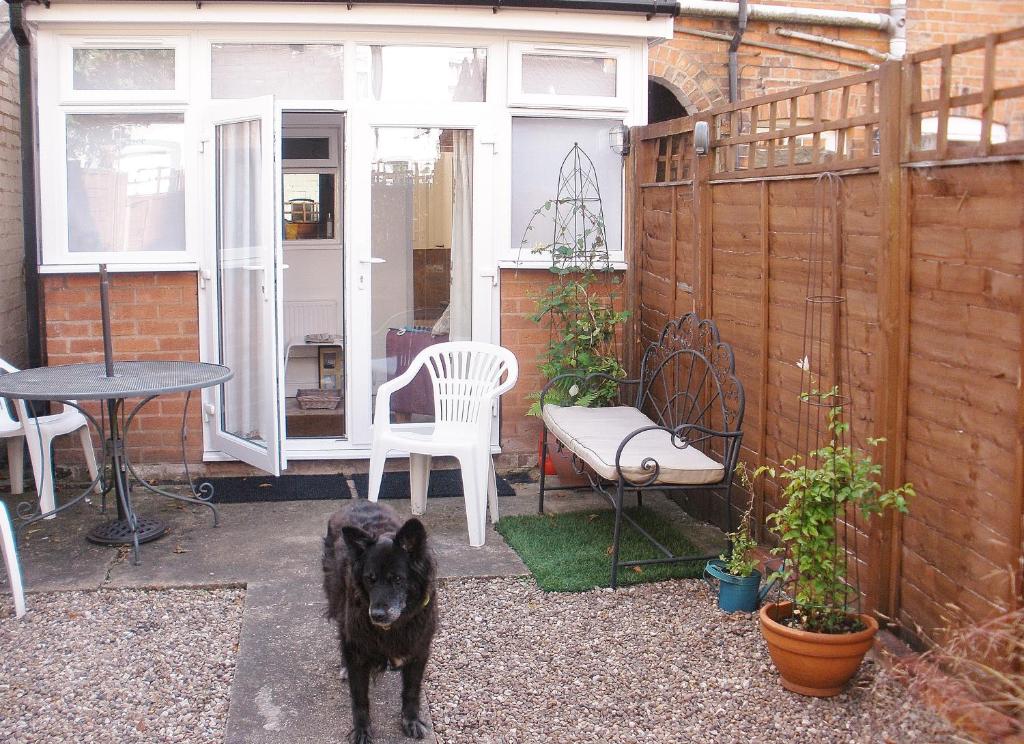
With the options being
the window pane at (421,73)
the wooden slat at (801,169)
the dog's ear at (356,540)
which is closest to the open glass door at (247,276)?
the window pane at (421,73)

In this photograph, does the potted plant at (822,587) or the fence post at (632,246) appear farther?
the fence post at (632,246)

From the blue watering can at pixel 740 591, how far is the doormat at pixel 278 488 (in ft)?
8.29

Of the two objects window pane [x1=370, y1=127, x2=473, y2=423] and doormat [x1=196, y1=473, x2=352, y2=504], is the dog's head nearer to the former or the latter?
doormat [x1=196, y1=473, x2=352, y2=504]

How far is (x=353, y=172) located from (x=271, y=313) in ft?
3.52

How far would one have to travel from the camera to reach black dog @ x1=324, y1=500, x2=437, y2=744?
3.18 metres

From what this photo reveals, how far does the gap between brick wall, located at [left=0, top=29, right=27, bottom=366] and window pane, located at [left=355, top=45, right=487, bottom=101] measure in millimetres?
2286

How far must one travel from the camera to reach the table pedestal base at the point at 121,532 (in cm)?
535

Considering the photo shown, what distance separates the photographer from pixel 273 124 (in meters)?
5.93

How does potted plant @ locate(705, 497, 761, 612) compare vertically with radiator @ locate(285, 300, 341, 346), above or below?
below

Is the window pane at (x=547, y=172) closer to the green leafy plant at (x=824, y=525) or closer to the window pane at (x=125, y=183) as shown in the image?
the window pane at (x=125, y=183)

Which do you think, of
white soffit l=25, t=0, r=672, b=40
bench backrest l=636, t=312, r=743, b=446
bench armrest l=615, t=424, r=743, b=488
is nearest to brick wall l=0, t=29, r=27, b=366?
white soffit l=25, t=0, r=672, b=40

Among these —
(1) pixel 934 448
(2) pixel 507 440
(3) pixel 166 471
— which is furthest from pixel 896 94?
(3) pixel 166 471

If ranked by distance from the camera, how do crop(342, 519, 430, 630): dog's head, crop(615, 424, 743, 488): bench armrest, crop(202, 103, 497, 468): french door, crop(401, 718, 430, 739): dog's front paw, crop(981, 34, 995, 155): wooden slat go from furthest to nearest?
1. crop(202, 103, 497, 468): french door
2. crop(615, 424, 743, 488): bench armrest
3. crop(401, 718, 430, 739): dog's front paw
4. crop(981, 34, 995, 155): wooden slat
5. crop(342, 519, 430, 630): dog's head

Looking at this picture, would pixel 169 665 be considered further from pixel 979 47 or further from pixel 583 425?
pixel 979 47
